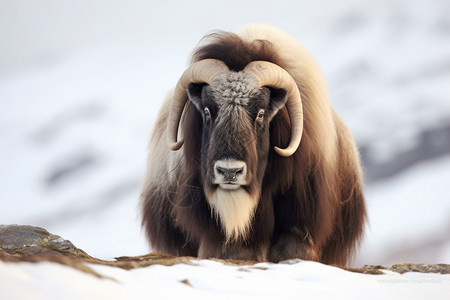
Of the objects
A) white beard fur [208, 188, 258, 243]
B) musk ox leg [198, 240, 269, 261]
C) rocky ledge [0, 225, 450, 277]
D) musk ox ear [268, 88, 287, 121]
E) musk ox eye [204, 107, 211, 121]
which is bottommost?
rocky ledge [0, 225, 450, 277]

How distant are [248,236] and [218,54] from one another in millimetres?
1670

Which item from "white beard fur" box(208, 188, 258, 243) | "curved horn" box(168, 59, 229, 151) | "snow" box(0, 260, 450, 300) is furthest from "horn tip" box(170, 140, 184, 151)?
"snow" box(0, 260, 450, 300)

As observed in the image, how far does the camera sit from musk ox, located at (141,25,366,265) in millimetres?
6531

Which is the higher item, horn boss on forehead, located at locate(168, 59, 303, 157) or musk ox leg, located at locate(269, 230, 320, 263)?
horn boss on forehead, located at locate(168, 59, 303, 157)

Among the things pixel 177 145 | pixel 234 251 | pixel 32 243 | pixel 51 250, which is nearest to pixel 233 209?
pixel 234 251

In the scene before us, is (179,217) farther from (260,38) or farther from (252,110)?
(260,38)

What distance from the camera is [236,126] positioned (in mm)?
6379

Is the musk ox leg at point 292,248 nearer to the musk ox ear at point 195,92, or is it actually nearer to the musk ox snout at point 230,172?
the musk ox snout at point 230,172

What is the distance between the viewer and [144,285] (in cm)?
385

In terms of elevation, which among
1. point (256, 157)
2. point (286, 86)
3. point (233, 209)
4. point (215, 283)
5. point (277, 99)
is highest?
point (286, 86)

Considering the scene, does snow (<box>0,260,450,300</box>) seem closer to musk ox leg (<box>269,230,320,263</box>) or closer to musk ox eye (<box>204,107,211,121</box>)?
musk ox leg (<box>269,230,320,263</box>)

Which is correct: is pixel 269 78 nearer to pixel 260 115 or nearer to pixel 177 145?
pixel 260 115

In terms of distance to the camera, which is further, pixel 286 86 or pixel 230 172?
pixel 286 86

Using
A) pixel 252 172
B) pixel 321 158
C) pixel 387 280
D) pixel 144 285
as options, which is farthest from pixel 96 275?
Answer: pixel 321 158
